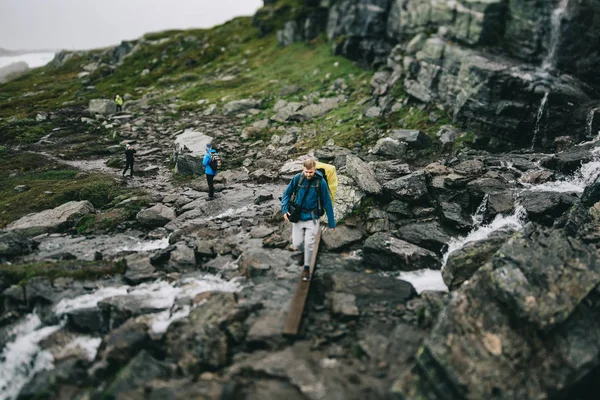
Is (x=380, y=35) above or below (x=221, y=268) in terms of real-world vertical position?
above

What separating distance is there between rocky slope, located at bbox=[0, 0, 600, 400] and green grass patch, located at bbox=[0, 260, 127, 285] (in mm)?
72

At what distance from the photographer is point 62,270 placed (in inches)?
506

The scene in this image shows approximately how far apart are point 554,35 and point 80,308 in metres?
30.3

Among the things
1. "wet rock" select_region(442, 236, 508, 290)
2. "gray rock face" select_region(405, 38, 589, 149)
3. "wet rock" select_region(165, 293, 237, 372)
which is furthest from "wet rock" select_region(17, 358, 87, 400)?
"gray rock face" select_region(405, 38, 589, 149)

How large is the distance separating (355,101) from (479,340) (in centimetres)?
2693

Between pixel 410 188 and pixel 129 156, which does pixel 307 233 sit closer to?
pixel 410 188

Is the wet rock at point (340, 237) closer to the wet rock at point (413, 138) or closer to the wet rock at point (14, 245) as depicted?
the wet rock at point (413, 138)

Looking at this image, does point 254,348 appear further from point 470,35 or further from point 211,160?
point 470,35

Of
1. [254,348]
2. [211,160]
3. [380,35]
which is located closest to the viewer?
[254,348]

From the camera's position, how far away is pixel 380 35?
1521 inches

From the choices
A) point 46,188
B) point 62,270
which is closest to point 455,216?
point 62,270

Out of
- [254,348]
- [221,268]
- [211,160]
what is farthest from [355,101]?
[254,348]

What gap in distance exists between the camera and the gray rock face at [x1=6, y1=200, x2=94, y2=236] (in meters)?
17.1

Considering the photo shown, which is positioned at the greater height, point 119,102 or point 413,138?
point 119,102
